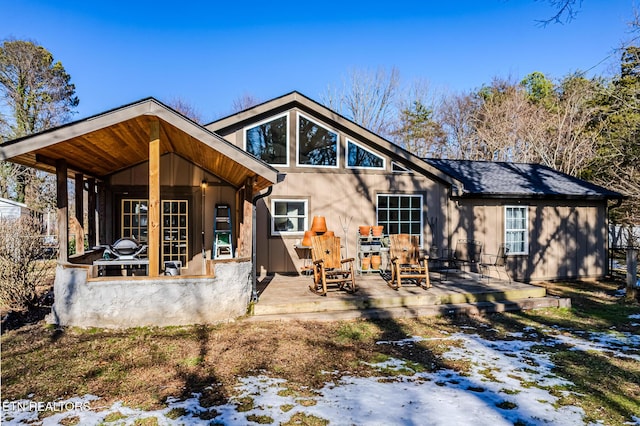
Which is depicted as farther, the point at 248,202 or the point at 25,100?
the point at 25,100

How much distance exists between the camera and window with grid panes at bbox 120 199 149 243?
8.23 meters

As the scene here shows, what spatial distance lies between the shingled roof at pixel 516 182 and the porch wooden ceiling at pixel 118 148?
5849mm

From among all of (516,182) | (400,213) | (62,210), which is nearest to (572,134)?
(516,182)

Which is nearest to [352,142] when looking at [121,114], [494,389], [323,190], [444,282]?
[323,190]

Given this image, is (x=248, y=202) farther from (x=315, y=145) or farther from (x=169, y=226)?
(x=315, y=145)

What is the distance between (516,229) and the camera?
10.1 meters

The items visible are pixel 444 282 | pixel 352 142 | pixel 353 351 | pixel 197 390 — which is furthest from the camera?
pixel 352 142

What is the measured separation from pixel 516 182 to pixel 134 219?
31.5 feet

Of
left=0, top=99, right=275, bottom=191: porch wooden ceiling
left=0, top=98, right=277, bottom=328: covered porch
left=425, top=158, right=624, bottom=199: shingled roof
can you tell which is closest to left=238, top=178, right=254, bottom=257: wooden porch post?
left=0, top=98, right=277, bottom=328: covered porch

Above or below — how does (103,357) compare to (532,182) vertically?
below

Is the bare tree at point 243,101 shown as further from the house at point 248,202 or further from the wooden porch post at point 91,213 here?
the wooden porch post at point 91,213

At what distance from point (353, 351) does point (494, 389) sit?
1.56 m

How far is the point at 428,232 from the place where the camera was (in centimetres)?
952

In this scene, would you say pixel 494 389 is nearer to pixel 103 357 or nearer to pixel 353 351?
pixel 353 351
